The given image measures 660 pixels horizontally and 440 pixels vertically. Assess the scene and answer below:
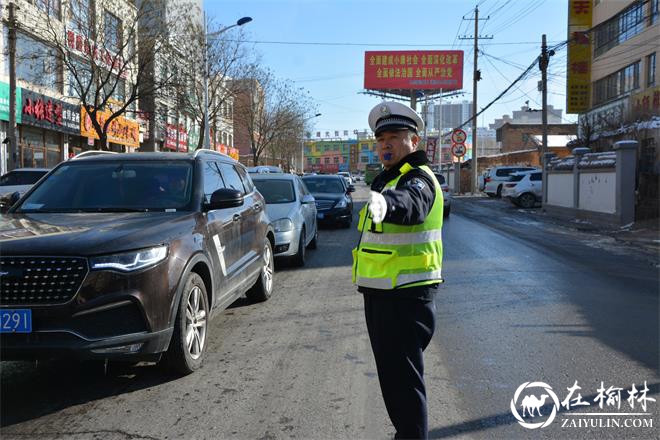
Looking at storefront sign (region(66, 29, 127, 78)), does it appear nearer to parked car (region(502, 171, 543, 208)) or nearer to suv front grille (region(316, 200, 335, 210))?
suv front grille (region(316, 200, 335, 210))

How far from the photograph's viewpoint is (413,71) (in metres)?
63.2

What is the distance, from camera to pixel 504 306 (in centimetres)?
641

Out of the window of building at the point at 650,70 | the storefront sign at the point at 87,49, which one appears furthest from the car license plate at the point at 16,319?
the window of building at the point at 650,70

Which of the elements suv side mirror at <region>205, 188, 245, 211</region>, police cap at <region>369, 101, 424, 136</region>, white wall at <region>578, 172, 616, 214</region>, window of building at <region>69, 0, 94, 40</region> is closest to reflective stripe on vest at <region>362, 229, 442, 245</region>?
police cap at <region>369, 101, 424, 136</region>

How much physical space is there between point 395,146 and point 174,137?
3910cm

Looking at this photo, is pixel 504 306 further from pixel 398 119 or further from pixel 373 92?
pixel 373 92

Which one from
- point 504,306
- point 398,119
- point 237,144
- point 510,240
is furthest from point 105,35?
point 237,144

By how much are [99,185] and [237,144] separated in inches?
2831

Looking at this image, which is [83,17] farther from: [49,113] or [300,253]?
[300,253]

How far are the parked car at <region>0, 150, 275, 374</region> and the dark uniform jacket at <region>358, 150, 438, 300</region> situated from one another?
68.7 inches

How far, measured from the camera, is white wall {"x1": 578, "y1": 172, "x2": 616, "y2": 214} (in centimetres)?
1606

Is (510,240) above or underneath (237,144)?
underneath

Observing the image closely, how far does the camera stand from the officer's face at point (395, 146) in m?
2.66

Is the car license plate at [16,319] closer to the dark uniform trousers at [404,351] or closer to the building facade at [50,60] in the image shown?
the dark uniform trousers at [404,351]
